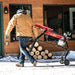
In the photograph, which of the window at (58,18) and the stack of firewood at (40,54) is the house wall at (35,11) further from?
the stack of firewood at (40,54)

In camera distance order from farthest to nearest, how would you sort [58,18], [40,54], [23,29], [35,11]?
[58,18], [35,11], [40,54], [23,29]

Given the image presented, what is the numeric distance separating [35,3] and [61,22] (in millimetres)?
1699

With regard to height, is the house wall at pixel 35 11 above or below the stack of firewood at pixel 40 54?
above

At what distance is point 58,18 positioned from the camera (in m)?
11.2

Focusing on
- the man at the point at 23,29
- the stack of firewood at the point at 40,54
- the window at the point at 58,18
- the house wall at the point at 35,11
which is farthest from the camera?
the window at the point at 58,18

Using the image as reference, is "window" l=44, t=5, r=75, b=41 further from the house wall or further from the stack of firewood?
the stack of firewood

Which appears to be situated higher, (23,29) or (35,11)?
(35,11)

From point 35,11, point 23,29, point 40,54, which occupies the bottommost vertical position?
point 40,54

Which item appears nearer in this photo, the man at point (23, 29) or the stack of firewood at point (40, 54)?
the man at point (23, 29)

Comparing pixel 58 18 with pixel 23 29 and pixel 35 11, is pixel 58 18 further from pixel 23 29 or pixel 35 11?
pixel 23 29

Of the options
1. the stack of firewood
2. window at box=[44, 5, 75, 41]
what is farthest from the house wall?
the stack of firewood

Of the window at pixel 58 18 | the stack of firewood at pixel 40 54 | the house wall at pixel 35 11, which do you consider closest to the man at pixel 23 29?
the stack of firewood at pixel 40 54

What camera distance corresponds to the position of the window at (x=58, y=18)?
11.0 metres

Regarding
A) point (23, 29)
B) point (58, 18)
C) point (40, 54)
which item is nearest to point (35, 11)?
point (58, 18)
